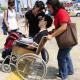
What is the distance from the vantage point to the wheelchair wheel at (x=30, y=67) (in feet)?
22.1

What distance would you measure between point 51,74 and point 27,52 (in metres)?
1.00

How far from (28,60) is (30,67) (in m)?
0.19

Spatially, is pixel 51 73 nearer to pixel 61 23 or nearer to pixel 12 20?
pixel 61 23

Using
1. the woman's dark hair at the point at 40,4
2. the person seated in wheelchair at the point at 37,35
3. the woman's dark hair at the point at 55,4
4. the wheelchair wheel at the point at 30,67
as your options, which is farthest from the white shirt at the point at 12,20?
the woman's dark hair at the point at 55,4

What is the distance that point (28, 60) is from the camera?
6844mm

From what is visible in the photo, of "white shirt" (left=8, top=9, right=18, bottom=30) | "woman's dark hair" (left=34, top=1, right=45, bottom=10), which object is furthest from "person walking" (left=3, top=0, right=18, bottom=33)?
"woman's dark hair" (left=34, top=1, right=45, bottom=10)

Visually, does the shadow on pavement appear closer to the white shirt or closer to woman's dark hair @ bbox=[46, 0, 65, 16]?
the white shirt

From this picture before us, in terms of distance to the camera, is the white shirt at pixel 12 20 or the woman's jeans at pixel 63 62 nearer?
the woman's jeans at pixel 63 62

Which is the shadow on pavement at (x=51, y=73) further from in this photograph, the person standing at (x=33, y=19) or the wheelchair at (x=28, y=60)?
the person standing at (x=33, y=19)

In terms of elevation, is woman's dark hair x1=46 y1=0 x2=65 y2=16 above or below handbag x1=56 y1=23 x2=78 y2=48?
above

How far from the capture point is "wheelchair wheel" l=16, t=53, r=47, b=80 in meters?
6.74

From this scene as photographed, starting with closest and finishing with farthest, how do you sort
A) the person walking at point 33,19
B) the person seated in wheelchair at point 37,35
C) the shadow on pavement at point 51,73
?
the person seated in wheelchair at point 37,35 → the shadow on pavement at point 51,73 → the person walking at point 33,19

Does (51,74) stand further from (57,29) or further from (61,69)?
(57,29)

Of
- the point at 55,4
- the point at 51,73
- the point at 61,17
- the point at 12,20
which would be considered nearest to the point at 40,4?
the point at 55,4
